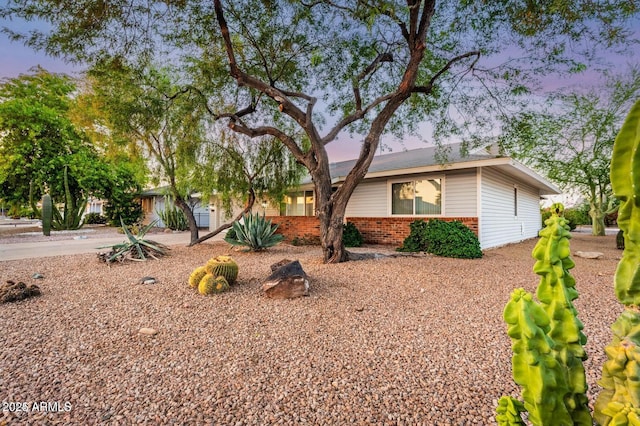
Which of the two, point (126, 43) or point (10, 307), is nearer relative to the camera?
point (10, 307)

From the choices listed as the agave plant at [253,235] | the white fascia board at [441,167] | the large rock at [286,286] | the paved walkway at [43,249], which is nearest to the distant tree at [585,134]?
the white fascia board at [441,167]

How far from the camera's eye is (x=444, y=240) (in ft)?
25.2

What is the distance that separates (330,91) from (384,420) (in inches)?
302

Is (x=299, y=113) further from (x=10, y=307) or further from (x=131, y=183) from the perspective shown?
(x=131, y=183)

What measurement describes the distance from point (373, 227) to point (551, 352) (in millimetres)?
9790

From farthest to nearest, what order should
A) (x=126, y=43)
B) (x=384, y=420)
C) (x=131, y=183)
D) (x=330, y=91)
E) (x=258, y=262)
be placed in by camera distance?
(x=131, y=183) < (x=330, y=91) < (x=258, y=262) < (x=126, y=43) < (x=384, y=420)

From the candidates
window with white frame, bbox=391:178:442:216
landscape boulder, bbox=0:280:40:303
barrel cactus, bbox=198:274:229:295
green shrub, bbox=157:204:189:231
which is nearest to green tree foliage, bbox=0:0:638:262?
window with white frame, bbox=391:178:442:216

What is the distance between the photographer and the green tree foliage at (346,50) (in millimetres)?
5383

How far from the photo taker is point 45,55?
214 inches

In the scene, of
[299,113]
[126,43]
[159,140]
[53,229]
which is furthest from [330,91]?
[53,229]

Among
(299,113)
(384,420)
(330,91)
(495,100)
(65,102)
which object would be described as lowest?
(384,420)

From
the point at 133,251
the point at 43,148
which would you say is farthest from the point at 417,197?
the point at 43,148

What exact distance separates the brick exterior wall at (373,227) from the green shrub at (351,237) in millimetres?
645

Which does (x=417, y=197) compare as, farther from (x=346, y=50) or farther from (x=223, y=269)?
(x=223, y=269)
